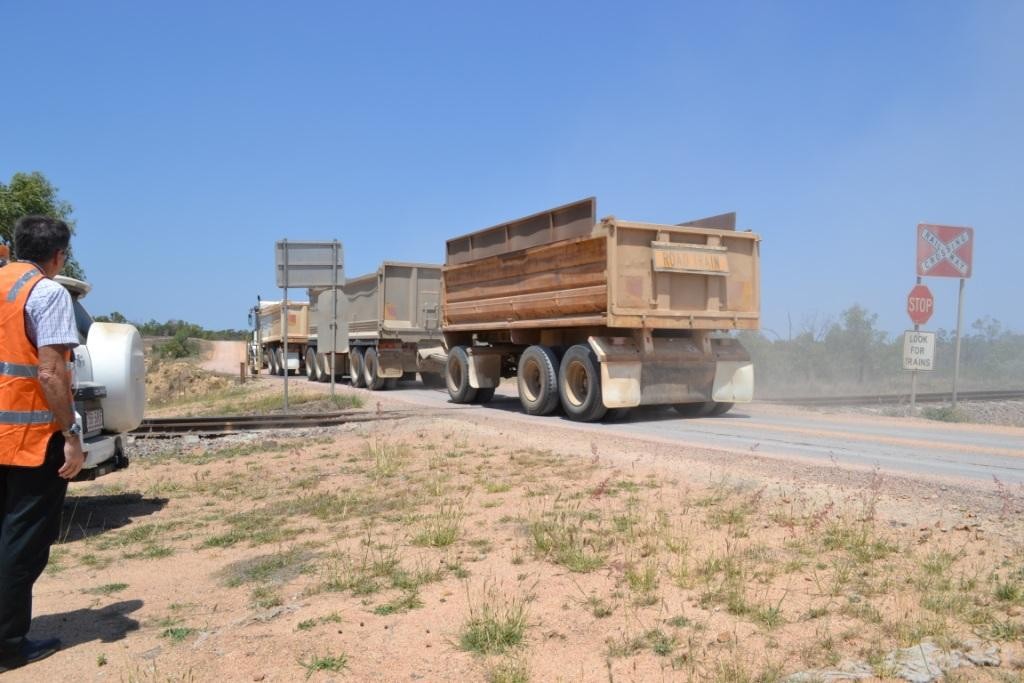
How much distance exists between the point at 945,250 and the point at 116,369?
14353 mm

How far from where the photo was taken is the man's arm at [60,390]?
3.38 m

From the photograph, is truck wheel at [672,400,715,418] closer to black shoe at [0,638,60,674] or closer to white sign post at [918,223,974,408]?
white sign post at [918,223,974,408]

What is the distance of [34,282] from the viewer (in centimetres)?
348

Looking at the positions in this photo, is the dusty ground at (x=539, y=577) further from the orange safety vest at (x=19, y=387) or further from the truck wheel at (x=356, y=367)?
the truck wheel at (x=356, y=367)

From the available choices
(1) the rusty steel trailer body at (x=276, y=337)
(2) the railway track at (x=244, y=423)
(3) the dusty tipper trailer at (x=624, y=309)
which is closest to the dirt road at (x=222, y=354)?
(1) the rusty steel trailer body at (x=276, y=337)

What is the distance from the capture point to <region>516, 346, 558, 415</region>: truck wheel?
1229cm

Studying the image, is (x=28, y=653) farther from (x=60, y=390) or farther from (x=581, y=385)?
(x=581, y=385)

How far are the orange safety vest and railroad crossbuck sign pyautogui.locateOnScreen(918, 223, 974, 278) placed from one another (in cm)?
1471

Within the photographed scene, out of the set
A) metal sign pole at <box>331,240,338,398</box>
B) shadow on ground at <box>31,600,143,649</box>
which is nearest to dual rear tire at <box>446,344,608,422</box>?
metal sign pole at <box>331,240,338,398</box>

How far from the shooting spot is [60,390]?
11.2 ft

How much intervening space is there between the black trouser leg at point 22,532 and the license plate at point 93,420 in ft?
7.94

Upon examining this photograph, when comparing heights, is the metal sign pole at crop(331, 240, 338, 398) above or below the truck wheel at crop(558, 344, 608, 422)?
above

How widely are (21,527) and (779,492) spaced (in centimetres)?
500

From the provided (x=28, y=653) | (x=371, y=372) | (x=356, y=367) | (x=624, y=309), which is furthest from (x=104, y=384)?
(x=356, y=367)
